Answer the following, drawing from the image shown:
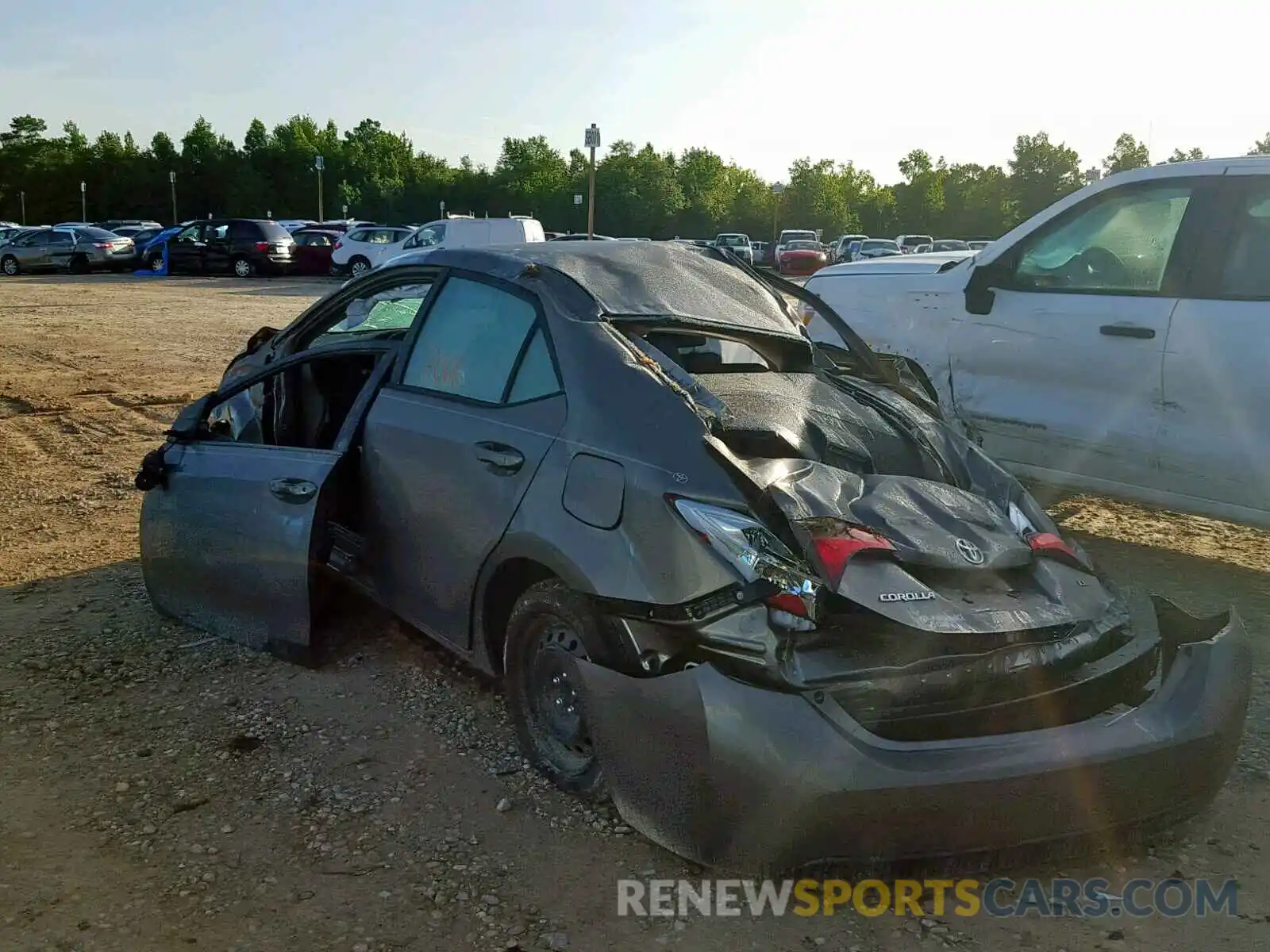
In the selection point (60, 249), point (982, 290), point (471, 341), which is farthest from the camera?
point (60, 249)

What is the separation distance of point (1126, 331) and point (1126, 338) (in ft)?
0.11

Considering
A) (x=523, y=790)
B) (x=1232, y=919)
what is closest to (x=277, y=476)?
(x=523, y=790)

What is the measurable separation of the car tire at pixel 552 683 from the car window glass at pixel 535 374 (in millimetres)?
620

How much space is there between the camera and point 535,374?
3.67m

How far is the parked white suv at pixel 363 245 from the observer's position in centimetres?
3081

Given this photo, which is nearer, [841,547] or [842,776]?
[842,776]

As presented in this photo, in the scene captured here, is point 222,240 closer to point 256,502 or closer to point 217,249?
point 217,249

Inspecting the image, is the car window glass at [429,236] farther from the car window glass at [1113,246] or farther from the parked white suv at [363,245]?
the car window glass at [1113,246]

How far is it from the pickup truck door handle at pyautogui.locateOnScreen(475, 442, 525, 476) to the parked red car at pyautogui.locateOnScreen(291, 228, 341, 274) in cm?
3028

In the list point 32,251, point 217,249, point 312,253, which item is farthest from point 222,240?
point 32,251

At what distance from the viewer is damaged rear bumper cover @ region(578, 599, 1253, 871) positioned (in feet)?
8.70

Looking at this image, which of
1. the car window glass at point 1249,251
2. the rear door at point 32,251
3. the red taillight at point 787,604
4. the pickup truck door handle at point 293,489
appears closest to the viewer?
the red taillight at point 787,604

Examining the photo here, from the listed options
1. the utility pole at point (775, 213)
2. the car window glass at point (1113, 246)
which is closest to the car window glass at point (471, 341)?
the car window glass at point (1113, 246)

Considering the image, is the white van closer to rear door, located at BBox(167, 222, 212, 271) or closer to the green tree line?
rear door, located at BBox(167, 222, 212, 271)
